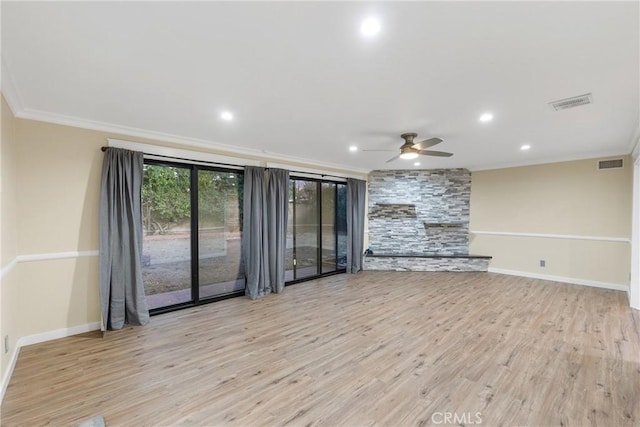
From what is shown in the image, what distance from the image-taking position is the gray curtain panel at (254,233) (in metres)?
4.63

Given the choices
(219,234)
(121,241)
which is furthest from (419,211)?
(121,241)

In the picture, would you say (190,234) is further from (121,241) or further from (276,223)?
(276,223)

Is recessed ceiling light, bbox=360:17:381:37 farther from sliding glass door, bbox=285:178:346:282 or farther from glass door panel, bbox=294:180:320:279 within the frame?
glass door panel, bbox=294:180:320:279

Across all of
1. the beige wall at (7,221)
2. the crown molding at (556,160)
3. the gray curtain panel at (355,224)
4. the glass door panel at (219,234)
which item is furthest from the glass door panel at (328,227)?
the beige wall at (7,221)

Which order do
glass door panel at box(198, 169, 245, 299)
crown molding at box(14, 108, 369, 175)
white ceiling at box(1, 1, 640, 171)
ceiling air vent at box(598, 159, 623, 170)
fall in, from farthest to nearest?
1. ceiling air vent at box(598, 159, 623, 170)
2. glass door panel at box(198, 169, 245, 299)
3. crown molding at box(14, 108, 369, 175)
4. white ceiling at box(1, 1, 640, 171)

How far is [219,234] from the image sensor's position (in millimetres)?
4547

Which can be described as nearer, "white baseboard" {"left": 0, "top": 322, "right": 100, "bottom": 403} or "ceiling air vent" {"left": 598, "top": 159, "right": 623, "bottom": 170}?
"white baseboard" {"left": 0, "top": 322, "right": 100, "bottom": 403}

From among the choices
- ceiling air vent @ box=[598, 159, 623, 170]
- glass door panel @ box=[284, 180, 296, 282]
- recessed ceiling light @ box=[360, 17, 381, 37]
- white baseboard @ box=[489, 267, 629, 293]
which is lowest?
white baseboard @ box=[489, 267, 629, 293]

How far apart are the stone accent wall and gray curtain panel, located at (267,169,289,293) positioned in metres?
2.91

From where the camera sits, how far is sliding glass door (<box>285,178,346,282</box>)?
564cm

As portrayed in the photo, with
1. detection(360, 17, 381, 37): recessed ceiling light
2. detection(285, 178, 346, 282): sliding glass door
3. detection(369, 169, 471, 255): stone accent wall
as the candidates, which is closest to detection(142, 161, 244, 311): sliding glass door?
detection(285, 178, 346, 282): sliding glass door

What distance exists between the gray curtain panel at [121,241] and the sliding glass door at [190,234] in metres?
0.32

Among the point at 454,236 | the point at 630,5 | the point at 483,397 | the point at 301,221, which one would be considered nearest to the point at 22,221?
the point at 301,221

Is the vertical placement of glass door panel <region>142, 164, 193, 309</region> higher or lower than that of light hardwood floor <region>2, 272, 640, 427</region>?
higher
